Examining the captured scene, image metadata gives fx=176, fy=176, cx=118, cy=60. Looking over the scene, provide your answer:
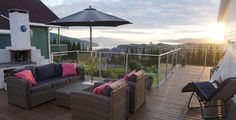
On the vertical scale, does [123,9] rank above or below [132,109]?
above

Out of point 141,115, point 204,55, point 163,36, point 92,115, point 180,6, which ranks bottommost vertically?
point 141,115

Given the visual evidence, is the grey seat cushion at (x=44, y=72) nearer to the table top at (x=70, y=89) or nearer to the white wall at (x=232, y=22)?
the table top at (x=70, y=89)

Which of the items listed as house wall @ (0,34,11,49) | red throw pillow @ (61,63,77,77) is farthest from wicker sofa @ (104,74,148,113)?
house wall @ (0,34,11,49)

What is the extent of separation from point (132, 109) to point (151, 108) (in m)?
0.55

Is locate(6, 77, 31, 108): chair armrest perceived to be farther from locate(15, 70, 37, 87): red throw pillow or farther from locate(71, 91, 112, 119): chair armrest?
locate(71, 91, 112, 119): chair armrest

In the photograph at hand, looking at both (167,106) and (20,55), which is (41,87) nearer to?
(167,106)

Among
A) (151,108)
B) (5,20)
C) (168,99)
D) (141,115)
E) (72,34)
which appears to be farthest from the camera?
(72,34)

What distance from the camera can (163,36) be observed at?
533 inches

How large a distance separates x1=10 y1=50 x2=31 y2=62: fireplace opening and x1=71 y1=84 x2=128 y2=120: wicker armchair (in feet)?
15.2

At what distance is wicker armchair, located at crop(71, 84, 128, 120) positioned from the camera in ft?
9.64

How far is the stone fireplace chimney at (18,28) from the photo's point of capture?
251 inches

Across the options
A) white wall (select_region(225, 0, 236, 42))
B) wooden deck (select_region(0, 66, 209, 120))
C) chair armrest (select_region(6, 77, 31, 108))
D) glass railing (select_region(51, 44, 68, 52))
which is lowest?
wooden deck (select_region(0, 66, 209, 120))

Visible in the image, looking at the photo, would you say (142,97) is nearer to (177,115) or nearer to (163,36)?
(177,115)

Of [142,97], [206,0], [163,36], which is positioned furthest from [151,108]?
[163,36]
